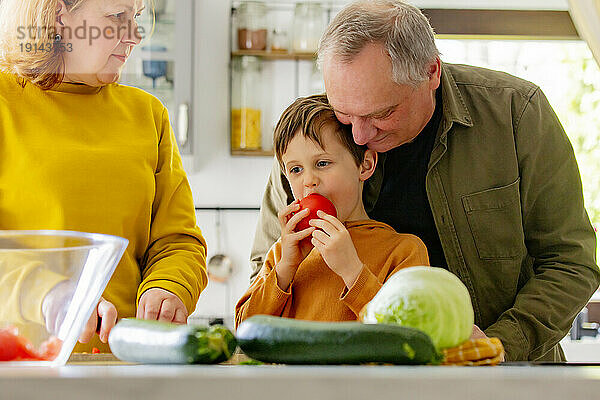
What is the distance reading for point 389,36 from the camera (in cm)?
139

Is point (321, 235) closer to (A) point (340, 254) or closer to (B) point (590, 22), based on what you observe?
(A) point (340, 254)

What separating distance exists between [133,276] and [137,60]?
7.02 ft

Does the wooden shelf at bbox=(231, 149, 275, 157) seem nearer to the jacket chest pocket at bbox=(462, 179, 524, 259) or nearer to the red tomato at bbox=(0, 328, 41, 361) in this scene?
the jacket chest pocket at bbox=(462, 179, 524, 259)

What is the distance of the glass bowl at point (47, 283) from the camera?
618mm

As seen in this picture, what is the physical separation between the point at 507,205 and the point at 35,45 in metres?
0.95

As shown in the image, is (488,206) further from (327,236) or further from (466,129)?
(327,236)

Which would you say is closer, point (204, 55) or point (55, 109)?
point (55, 109)

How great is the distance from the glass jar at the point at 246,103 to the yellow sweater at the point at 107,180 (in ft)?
6.62

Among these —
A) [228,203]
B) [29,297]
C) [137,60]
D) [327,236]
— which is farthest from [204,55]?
[29,297]

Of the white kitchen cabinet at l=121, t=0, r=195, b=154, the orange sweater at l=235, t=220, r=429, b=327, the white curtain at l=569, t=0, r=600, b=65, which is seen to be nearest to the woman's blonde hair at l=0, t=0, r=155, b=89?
the orange sweater at l=235, t=220, r=429, b=327

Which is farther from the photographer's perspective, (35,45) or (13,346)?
(35,45)

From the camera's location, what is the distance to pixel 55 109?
4.19 feet

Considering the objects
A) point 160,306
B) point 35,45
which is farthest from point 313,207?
point 35,45

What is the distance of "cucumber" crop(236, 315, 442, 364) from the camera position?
1.81 feet
